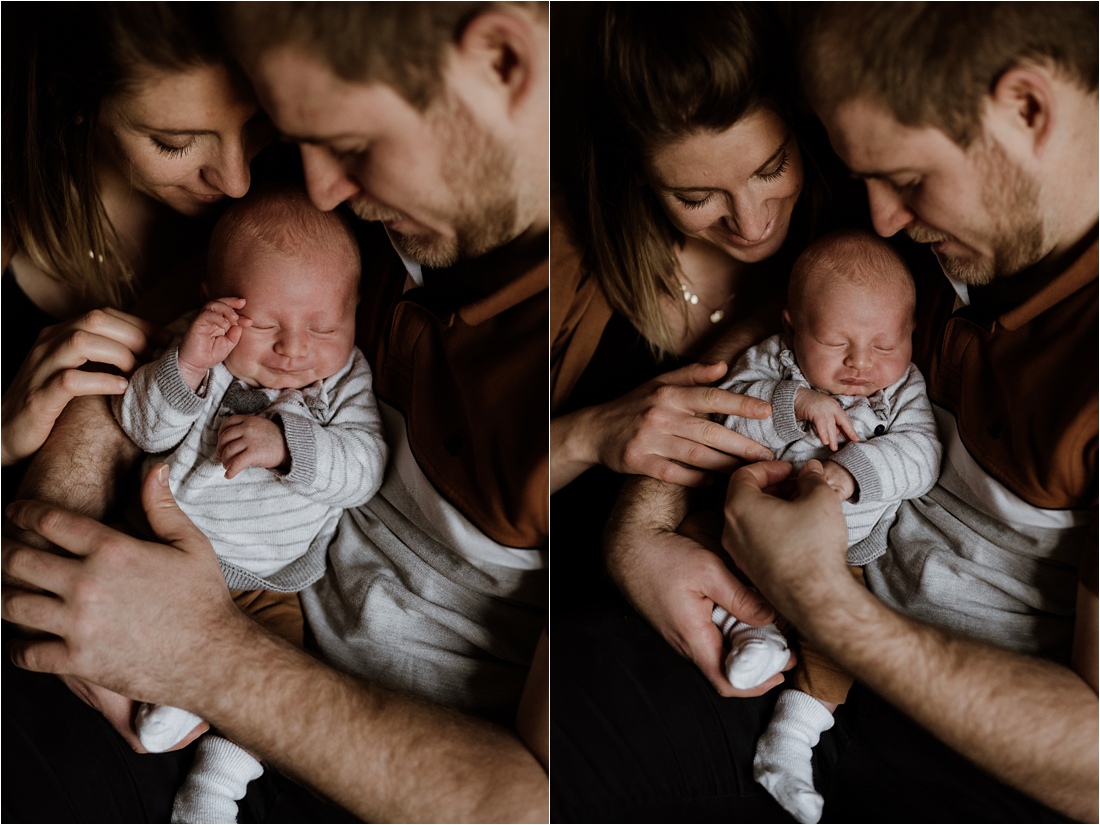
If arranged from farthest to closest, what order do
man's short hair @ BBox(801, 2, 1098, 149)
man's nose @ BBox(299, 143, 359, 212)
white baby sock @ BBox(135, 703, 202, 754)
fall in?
1. white baby sock @ BBox(135, 703, 202, 754)
2. man's nose @ BBox(299, 143, 359, 212)
3. man's short hair @ BBox(801, 2, 1098, 149)

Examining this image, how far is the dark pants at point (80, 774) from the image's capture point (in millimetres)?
1456

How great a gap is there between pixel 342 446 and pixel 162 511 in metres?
0.31

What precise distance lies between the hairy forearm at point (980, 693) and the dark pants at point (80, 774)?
0.84m

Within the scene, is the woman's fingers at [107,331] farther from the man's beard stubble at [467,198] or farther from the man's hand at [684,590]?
the man's hand at [684,590]

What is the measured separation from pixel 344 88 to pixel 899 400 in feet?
3.04

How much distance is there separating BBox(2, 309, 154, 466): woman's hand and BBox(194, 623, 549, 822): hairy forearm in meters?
0.47

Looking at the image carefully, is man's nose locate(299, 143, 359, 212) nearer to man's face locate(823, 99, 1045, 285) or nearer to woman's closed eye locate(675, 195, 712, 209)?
woman's closed eye locate(675, 195, 712, 209)

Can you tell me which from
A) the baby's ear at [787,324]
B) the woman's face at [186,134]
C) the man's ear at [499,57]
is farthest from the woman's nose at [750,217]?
the woman's face at [186,134]

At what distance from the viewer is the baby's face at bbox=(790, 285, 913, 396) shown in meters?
1.37

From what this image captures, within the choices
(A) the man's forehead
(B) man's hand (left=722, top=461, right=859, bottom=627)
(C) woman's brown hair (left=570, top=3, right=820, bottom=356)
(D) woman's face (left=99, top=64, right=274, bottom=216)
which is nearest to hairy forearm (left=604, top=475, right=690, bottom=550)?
(B) man's hand (left=722, top=461, right=859, bottom=627)

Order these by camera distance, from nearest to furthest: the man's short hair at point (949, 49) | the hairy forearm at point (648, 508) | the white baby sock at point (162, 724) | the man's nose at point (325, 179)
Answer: the man's short hair at point (949, 49)
the man's nose at point (325, 179)
the white baby sock at point (162, 724)
the hairy forearm at point (648, 508)

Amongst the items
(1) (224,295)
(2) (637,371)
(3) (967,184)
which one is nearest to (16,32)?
(1) (224,295)

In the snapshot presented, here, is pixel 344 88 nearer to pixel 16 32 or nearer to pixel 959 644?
pixel 16 32

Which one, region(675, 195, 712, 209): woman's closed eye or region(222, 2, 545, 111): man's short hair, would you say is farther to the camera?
region(675, 195, 712, 209): woman's closed eye
